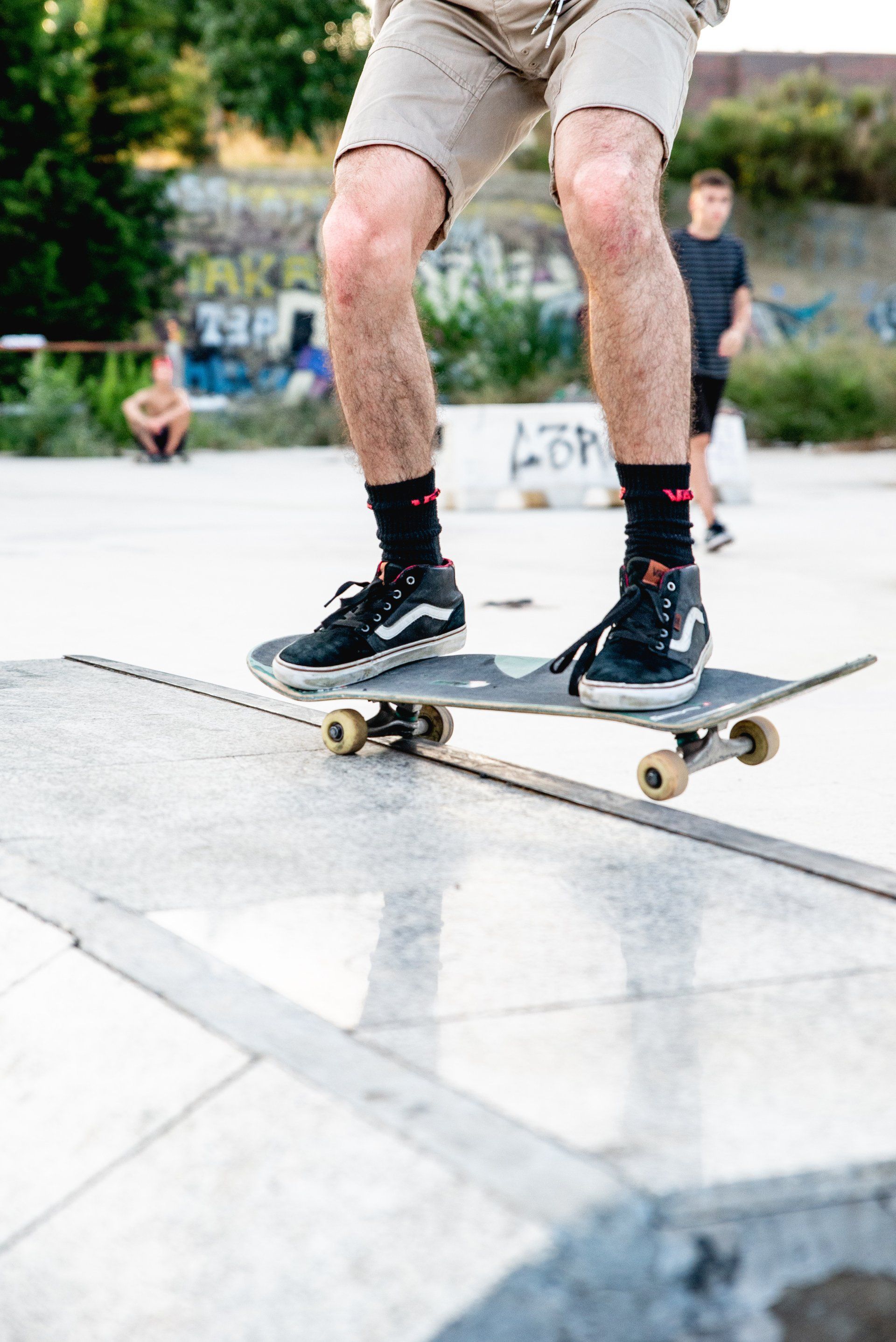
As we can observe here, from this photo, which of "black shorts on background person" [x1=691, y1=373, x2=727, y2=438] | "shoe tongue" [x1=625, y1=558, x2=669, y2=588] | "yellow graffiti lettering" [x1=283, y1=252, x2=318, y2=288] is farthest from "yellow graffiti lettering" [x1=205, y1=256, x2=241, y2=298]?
"shoe tongue" [x1=625, y1=558, x2=669, y2=588]

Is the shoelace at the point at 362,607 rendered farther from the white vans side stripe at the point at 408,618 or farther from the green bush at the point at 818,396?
the green bush at the point at 818,396

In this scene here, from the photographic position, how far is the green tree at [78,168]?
22469 millimetres

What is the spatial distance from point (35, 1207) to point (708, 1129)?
59 centimetres

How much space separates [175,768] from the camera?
2.49m

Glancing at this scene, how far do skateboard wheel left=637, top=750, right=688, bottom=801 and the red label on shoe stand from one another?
0.28 meters

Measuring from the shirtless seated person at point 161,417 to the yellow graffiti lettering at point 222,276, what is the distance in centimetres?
862

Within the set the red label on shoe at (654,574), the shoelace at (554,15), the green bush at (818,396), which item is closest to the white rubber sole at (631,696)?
the red label on shoe at (654,574)

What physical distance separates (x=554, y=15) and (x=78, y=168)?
22.1 metres

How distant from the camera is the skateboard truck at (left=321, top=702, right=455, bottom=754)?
2.61m

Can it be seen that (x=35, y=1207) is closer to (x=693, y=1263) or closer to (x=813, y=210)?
(x=693, y=1263)

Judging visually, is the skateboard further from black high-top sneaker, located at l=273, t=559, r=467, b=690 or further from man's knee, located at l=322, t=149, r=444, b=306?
man's knee, located at l=322, t=149, r=444, b=306

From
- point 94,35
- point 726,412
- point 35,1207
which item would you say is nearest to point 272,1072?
point 35,1207

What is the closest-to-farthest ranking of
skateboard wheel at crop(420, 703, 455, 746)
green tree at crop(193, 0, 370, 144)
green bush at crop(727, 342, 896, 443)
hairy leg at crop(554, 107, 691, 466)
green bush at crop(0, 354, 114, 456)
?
hairy leg at crop(554, 107, 691, 466)
skateboard wheel at crop(420, 703, 455, 746)
green bush at crop(0, 354, 114, 456)
green bush at crop(727, 342, 896, 443)
green tree at crop(193, 0, 370, 144)

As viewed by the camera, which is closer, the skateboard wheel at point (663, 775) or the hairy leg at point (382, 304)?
the skateboard wheel at point (663, 775)
